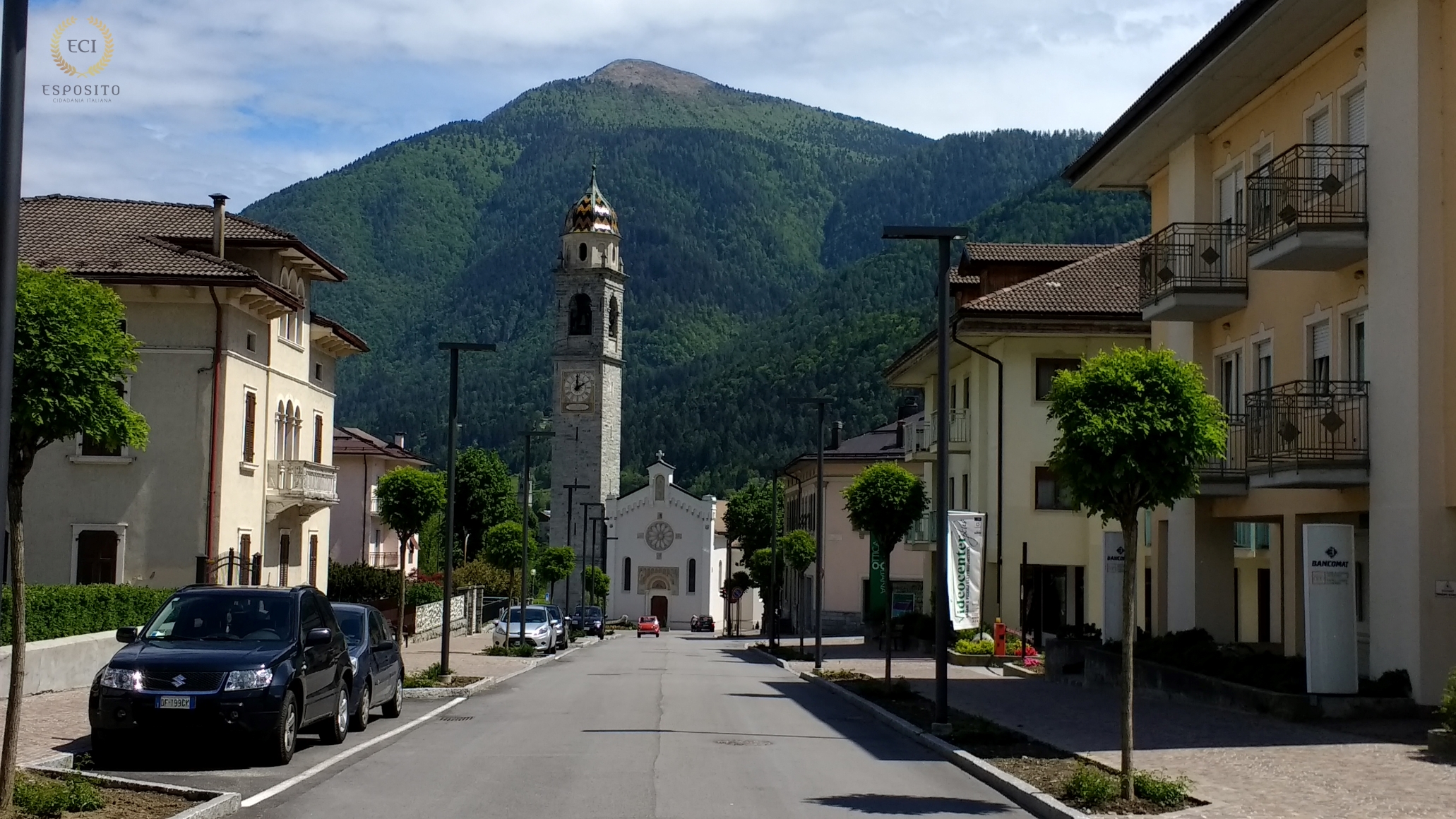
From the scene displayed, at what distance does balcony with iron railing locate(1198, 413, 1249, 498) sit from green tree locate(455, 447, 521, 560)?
86567 mm

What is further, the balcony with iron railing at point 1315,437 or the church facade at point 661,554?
the church facade at point 661,554

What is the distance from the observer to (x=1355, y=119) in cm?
2222

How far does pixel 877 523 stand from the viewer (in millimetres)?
31750

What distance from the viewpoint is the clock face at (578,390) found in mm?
115250

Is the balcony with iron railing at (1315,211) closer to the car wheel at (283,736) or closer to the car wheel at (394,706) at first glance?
the car wheel at (394,706)

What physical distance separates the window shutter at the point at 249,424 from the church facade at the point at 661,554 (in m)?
86.5

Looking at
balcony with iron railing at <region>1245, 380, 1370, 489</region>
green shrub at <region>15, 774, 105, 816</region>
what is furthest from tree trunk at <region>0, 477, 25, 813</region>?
balcony with iron railing at <region>1245, 380, 1370, 489</region>

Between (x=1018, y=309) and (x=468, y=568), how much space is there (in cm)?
3971

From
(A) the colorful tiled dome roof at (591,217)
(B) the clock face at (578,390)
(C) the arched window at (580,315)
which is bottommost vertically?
(B) the clock face at (578,390)

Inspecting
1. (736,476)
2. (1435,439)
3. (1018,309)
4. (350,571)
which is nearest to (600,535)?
(736,476)

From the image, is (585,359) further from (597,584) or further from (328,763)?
(328,763)

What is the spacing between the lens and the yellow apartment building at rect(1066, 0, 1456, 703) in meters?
19.5

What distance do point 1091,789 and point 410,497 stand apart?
24774 millimetres

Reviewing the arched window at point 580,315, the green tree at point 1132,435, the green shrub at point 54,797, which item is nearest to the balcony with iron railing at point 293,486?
the green shrub at point 54,797
